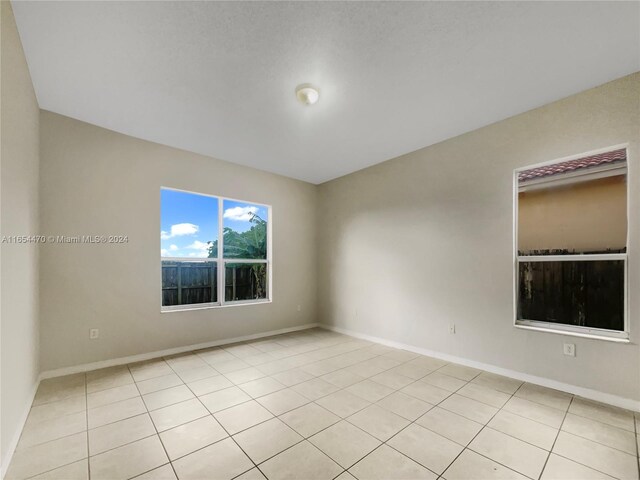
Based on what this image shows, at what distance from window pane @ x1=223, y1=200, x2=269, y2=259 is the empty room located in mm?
49

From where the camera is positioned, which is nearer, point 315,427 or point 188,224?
point 315,427

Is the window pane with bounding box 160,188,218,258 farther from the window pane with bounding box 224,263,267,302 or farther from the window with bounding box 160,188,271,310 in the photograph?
the window pane with bounding box 224,263,267,302

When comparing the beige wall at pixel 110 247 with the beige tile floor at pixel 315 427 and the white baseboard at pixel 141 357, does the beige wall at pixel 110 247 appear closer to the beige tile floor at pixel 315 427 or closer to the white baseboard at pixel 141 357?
the white baseboard at pixel 141 357

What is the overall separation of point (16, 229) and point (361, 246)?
3.84m

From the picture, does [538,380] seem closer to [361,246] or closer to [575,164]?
[575,164]

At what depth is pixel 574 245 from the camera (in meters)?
2.75

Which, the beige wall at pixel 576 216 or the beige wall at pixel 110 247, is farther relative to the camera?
the beige wall at pixel 110 247

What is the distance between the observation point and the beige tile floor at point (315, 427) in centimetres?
166

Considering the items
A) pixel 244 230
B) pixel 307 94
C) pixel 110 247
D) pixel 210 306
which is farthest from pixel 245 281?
pixel 307 94

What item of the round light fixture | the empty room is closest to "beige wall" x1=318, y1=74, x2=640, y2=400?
the empty room

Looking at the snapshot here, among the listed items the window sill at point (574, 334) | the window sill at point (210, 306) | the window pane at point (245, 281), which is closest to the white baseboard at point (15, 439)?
the window sill at point (210, 306)

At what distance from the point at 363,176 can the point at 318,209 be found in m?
1.20

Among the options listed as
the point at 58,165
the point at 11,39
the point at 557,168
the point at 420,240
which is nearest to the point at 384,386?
the point at 420,240

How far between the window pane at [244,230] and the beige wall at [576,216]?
3647mm
